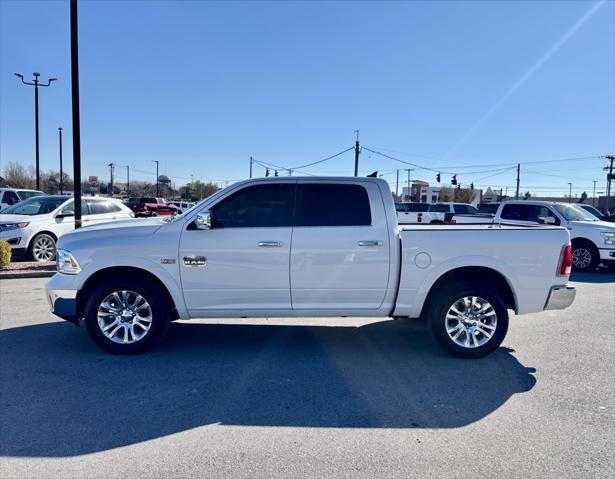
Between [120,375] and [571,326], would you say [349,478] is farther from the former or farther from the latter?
[571,326]

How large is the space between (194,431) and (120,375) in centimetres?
142

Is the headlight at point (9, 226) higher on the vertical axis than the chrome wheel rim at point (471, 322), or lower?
higher

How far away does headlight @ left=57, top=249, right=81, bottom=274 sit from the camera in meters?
4.79

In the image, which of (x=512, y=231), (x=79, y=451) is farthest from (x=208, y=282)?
(x=512, y=231)

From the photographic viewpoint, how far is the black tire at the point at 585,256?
11742 mm

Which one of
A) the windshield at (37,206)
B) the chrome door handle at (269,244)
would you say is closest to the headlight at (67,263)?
the chrome door handle at (269,244)

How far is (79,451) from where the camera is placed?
3.06 m

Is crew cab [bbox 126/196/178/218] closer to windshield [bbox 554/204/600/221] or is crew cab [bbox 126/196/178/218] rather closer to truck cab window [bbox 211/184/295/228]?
windshield [bbox 554/204/600/221]

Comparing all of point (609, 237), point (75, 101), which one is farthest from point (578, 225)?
point (75, 101)

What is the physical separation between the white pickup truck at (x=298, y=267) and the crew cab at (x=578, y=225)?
634cm

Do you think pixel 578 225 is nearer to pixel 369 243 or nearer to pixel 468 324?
pixel 468 324

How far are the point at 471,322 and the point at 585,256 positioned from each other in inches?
354

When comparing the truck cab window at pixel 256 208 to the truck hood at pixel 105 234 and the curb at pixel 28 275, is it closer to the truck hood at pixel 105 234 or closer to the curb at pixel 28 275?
the truck hood at pixel 105 234

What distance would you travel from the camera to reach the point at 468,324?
4.99 m
